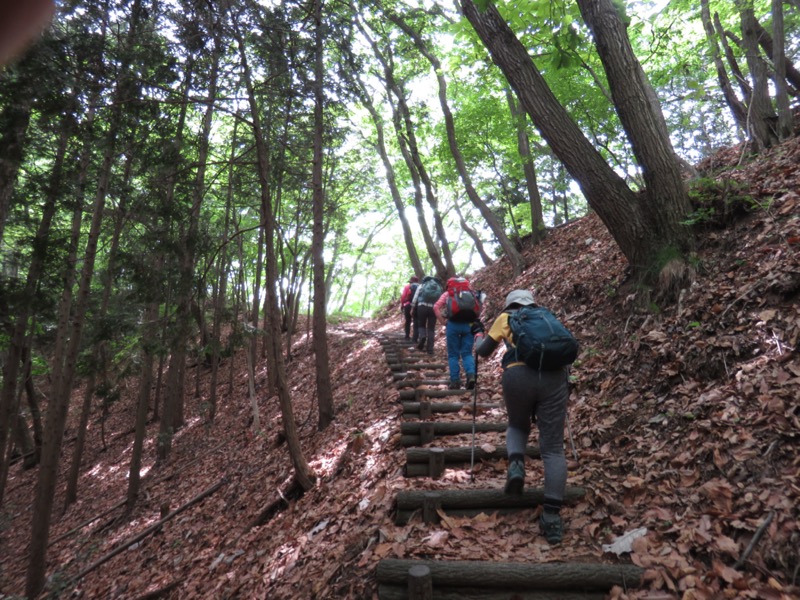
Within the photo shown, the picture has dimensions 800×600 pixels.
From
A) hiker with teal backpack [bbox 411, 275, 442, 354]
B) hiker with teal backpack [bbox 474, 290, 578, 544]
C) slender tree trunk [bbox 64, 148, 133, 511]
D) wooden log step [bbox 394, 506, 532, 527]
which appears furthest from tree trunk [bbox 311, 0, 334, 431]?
hiker with teal backpack [bbox 474, 290, 578, 544]

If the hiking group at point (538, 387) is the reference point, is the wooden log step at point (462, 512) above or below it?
below

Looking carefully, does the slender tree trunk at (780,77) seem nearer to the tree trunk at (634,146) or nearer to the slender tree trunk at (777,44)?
the slender tree trunk at (777,44)

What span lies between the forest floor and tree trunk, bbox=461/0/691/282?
1.72 feet

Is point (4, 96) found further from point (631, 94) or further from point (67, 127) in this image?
point (631, 94)

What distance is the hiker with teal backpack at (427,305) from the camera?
10875mm

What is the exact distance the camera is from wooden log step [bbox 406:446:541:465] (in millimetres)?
4992

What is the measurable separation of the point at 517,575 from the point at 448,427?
279 cm

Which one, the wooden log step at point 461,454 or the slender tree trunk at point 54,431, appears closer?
the wooden log step at point 461,454

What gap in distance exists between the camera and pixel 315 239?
29.5 feet

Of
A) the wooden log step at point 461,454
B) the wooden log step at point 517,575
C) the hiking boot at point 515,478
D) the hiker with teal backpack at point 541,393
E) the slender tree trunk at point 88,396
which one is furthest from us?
the slender tree trunk at point 88,396

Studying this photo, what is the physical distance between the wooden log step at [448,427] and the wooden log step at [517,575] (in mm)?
2550

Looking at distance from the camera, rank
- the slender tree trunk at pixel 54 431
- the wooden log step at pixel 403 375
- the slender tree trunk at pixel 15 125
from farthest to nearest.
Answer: the wooden log step at pixel 403 375
the slender tree trunk at pixel 54 431
the slender tree trunk at pixel 15 125

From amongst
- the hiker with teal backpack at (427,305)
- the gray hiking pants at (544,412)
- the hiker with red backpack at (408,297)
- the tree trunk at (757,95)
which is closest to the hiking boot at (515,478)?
the gray hiking pants at (544,412)

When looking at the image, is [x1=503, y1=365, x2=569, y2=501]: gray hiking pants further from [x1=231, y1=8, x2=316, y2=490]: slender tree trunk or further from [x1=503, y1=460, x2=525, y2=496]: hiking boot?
[x1=231, y1=8, x2=316, y2=490]: slender tree trunk
